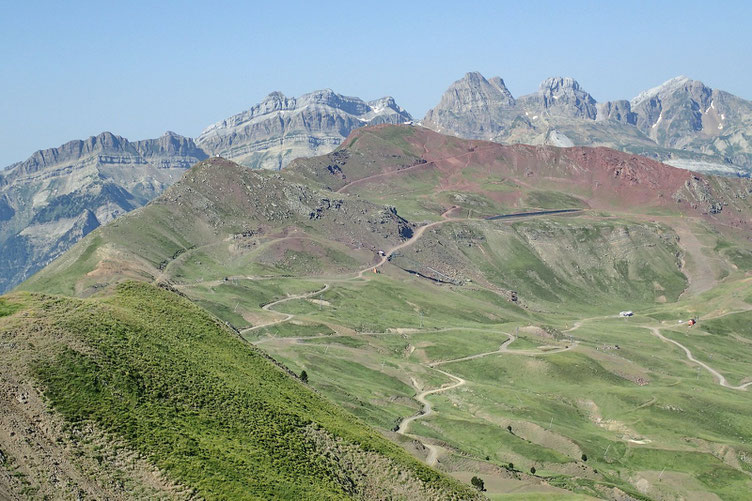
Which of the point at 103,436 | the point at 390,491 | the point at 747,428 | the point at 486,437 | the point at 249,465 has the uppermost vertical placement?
the point at 103,436

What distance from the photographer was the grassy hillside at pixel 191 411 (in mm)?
74250

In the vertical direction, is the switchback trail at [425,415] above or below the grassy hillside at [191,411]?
below

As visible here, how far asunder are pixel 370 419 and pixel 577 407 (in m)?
72.1

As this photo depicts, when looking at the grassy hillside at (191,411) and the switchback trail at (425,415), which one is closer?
the grassy hillside at (191,411)

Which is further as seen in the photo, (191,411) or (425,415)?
(425,415)

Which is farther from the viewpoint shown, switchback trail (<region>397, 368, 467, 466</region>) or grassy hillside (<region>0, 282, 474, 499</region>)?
switchback trail (<region>397, 368, 467, 466</region>)

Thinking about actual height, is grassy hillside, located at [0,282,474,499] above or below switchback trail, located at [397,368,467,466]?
above

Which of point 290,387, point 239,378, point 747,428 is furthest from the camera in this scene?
point 747,428

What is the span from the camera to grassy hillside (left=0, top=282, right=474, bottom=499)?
74250mm

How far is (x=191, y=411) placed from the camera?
271 ft

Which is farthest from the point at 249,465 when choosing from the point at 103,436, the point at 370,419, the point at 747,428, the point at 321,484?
the point at 747,428

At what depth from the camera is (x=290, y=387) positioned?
102m

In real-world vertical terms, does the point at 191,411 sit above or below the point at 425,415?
above

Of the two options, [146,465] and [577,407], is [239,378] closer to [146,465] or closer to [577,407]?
[146,465]
